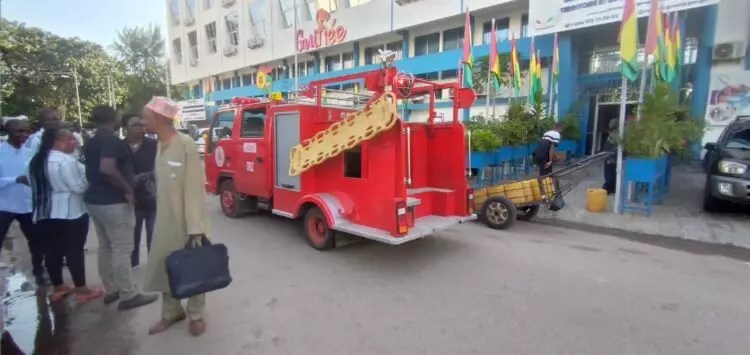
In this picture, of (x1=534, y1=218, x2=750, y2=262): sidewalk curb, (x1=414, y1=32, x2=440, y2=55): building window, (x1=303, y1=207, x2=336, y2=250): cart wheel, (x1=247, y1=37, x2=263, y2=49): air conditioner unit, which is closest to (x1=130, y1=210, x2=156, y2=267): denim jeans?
(x1=303, y1=207, x2=336, y2=250): cart wheel

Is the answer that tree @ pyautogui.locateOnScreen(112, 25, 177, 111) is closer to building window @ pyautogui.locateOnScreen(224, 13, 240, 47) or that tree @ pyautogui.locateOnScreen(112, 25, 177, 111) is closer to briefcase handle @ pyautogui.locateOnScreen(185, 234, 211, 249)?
building window @ pyautogui.locateOnScreen(224, 13, 240, 47)

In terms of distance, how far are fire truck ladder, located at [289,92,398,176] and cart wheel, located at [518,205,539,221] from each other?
375 cm

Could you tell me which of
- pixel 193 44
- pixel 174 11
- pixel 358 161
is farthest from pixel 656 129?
pixel 174 11

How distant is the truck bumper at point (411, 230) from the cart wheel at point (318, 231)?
0.40m

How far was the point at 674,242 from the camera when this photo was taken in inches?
233

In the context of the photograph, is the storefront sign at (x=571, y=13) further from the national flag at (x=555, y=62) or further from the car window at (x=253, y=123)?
the car window at (x=253, y=123)

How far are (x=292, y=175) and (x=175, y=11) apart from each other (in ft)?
129

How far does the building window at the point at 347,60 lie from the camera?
2275 centimetres

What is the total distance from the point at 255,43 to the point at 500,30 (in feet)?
56.9

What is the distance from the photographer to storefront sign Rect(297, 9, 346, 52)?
21.8 metres

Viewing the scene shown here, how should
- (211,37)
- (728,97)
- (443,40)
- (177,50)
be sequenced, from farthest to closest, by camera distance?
(177,50) < (211,37) < (443,40) < (728,97)

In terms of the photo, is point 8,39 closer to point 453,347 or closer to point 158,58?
point 158,58

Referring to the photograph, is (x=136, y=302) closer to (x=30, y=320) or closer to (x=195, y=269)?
(x=30, y=320)

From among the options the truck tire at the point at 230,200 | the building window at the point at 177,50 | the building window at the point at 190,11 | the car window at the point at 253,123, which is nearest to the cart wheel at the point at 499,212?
the car window at the point at 253,123
